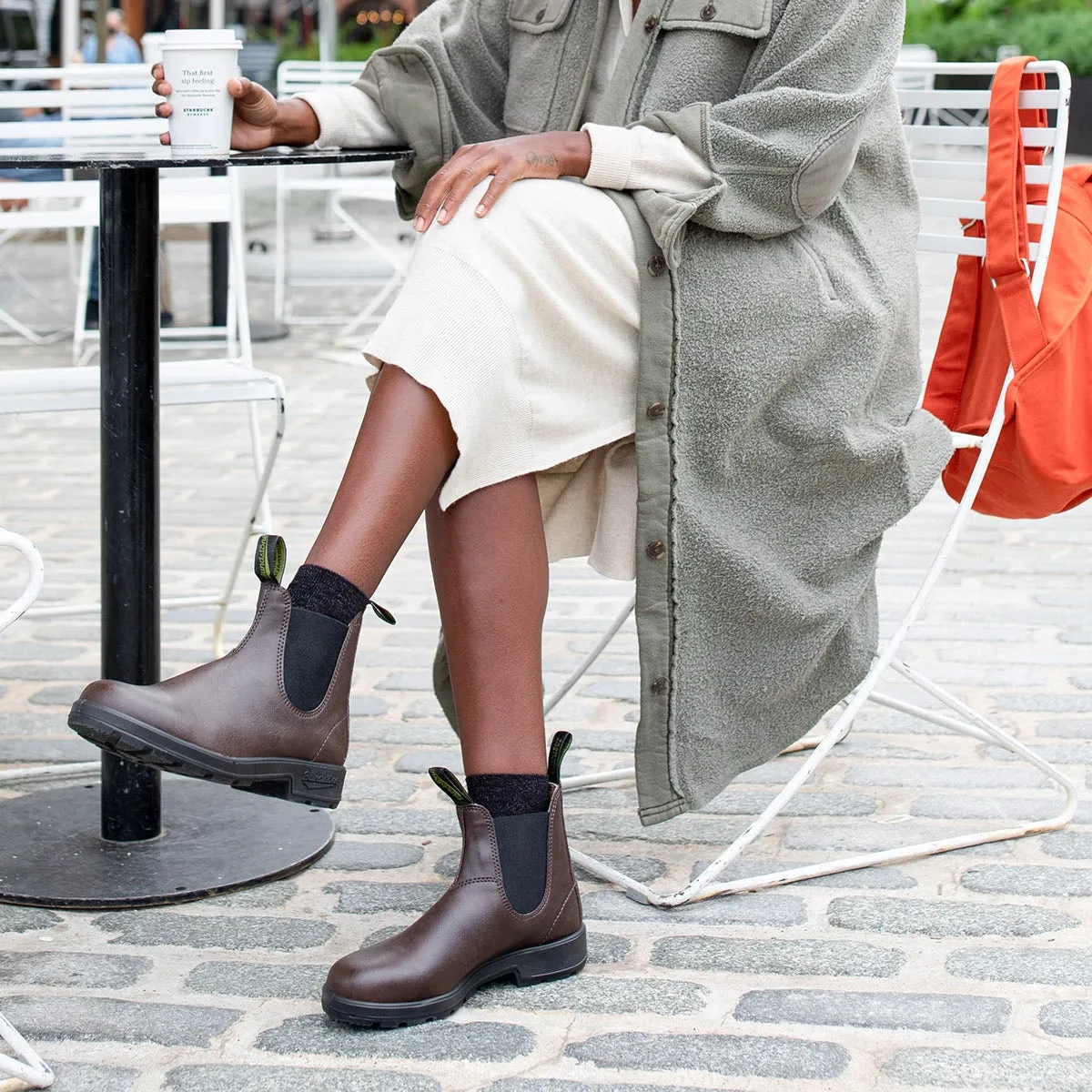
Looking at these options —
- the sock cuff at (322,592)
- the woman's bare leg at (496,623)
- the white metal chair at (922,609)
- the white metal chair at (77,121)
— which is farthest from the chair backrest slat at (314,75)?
the sock cuff at (322,592)

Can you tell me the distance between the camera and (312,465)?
5371 mm

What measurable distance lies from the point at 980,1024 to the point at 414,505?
91cm

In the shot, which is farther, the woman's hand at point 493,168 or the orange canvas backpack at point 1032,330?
the orange canvas backpack at point 1032,330

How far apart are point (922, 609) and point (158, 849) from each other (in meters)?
1.20

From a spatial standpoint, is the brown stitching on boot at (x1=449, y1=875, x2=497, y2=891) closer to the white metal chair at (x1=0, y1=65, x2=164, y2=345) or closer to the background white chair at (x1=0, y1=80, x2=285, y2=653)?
the background white chair at (x1=0, y1=80, x2=285, y2=653)

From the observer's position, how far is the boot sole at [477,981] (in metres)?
1.96

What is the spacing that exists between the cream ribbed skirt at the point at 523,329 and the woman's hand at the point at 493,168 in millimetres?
15

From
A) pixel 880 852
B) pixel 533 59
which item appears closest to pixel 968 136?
pixel 533 59

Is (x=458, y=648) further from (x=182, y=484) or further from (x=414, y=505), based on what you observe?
(x=182, y=484)

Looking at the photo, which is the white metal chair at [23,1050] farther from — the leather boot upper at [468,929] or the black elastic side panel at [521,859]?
the black elastic side panel at [521,859]

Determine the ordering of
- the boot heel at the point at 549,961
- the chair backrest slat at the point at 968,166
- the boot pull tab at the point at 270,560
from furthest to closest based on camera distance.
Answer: the chair backrest slat at the point at 968,166, the boot heel at the point at 549,961, the boot pull tab at the point at 270,560

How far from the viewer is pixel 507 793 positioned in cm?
211

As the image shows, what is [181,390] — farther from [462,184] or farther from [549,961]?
[549,961]

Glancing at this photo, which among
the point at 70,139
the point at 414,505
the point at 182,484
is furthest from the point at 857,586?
the point at 70,139
